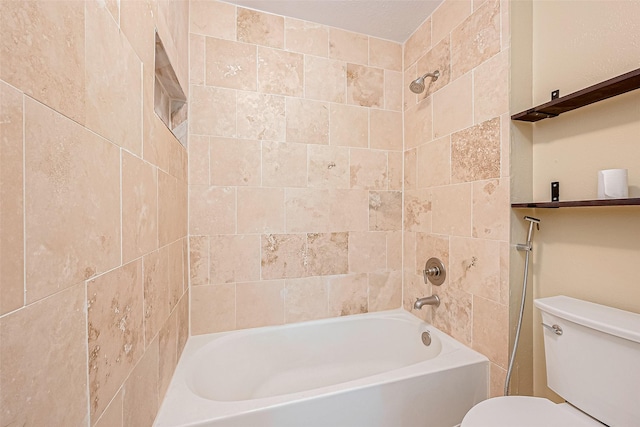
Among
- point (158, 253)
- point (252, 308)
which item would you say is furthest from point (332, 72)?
point (252, 308)

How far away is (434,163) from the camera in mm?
1727

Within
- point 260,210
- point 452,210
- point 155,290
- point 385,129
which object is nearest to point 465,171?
point 452,210

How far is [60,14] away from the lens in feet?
1.49

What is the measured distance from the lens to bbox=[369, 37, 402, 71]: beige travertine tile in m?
1.97

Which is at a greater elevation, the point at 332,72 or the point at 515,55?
the point at 332,72

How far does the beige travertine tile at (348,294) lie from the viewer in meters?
1.90

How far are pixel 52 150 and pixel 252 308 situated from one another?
1.50 m

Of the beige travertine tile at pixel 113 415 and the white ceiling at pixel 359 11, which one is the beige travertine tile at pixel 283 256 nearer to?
the beige travertine tile at pixel 113 415

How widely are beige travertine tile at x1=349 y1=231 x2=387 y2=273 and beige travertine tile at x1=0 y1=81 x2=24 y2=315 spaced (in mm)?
1701

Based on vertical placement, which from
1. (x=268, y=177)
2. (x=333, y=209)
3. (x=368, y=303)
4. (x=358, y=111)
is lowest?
(x=368, y=303)

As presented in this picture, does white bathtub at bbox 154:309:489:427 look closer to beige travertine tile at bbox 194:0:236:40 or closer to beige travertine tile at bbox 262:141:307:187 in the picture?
beige travertine tile at bbox 262:141:307:187

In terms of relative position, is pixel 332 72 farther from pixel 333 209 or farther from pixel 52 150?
pixel 52 150

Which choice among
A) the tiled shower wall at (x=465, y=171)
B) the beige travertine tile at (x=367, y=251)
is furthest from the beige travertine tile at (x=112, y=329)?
the tiled shower wall at (x=465, y=171)

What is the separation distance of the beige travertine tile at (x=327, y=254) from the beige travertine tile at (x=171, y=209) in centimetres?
80
